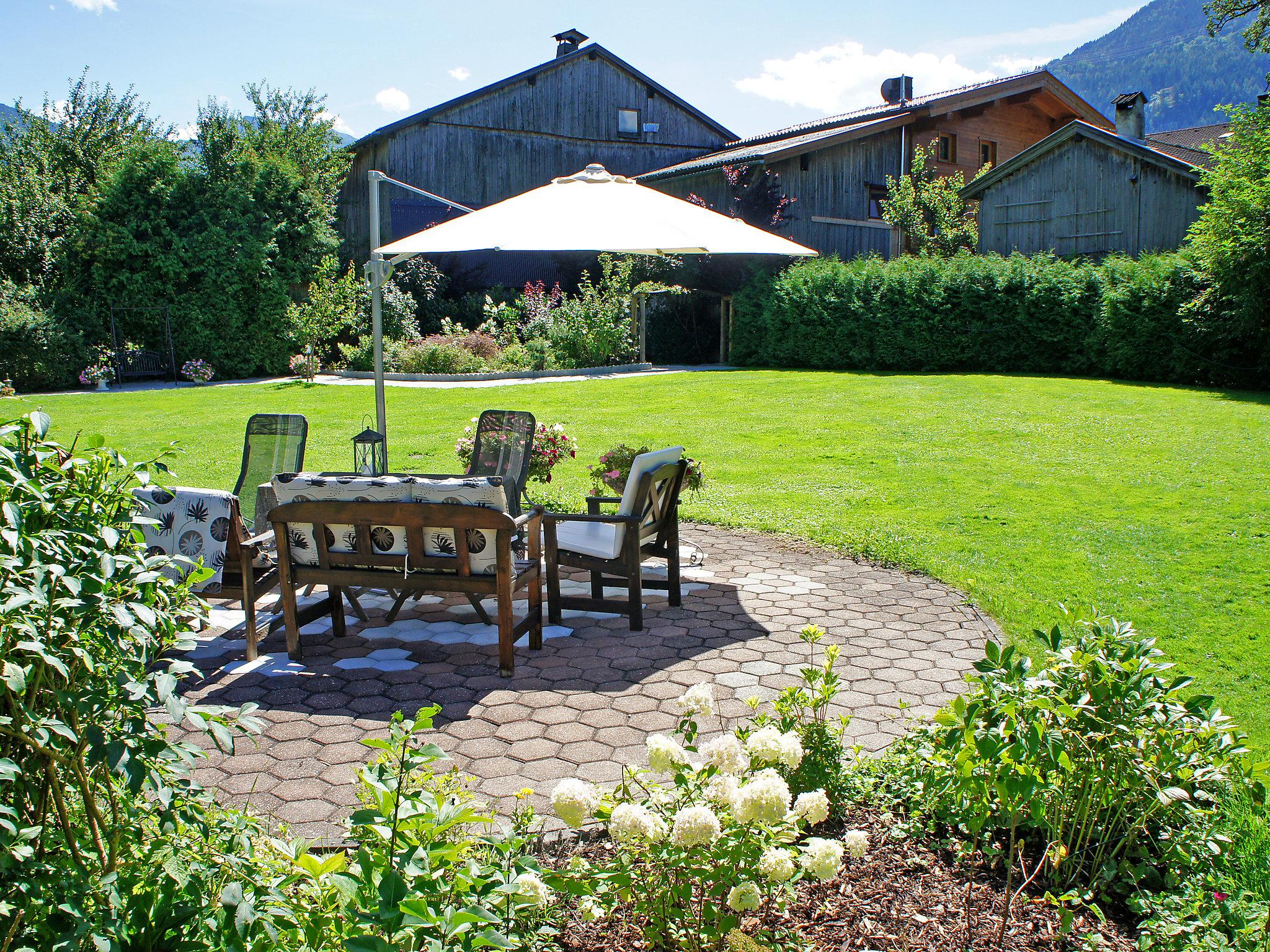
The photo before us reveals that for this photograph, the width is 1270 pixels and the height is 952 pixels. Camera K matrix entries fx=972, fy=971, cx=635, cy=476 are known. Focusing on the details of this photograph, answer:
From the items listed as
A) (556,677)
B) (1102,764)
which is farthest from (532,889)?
(556,677)

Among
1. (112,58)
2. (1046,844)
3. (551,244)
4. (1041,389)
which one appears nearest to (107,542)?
(1046,844)

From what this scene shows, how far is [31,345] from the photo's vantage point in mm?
20422

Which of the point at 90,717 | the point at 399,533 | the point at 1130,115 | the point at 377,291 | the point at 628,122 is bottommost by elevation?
the point at 399,533

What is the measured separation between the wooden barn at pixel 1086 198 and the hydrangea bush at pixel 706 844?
23.5 metres

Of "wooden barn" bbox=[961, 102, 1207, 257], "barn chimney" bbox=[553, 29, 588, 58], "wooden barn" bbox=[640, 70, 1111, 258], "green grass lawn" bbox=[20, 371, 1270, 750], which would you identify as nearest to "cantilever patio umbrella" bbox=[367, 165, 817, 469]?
"green grass lawn" bbox=[20, 371, 1270, 750]

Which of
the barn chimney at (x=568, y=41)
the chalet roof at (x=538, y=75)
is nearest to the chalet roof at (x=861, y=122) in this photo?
the chalet roof at (x=538, y=75)

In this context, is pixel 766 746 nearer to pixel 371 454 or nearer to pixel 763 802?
pixel 763 802

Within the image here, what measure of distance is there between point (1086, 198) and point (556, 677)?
24.6 m

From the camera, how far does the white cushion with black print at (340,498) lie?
15.9ft

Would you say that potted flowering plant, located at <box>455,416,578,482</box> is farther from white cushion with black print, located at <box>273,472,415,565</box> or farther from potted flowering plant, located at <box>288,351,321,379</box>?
potted flowering plant, located at <box>288,351,321,379</box>

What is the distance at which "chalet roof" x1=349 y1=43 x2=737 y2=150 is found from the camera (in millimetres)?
27375

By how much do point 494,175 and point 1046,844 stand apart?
28.5m

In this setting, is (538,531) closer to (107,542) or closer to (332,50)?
(107,542)

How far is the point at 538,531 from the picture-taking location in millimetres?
5359
